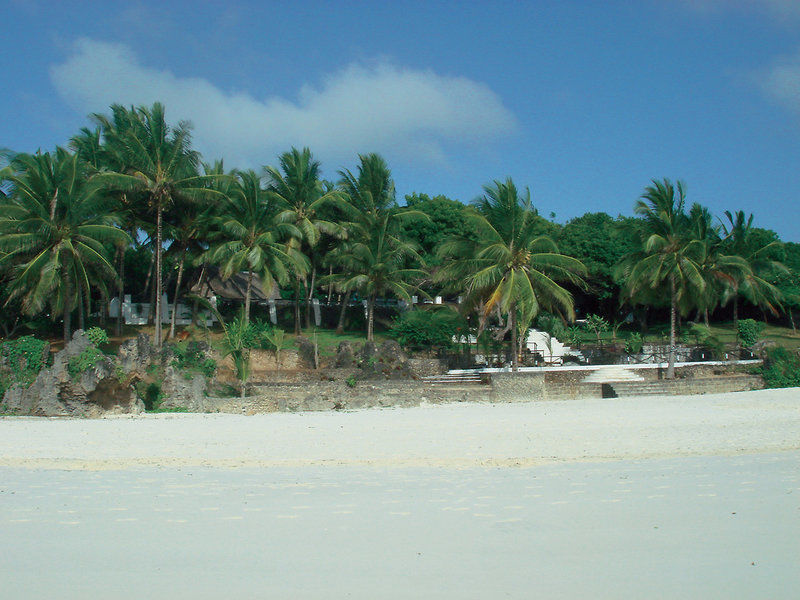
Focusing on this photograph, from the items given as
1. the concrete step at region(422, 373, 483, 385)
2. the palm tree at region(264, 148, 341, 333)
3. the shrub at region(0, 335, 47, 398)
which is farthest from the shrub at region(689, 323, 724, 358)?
the shrub at region(0, 335, 47, 398)

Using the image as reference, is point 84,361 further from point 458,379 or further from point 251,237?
point 458,379

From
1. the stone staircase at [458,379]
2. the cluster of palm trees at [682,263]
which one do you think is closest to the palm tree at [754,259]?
the cluster of palm trees at [682,263]

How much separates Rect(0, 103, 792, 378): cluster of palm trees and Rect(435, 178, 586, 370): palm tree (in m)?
0.05

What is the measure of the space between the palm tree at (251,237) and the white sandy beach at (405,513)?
12.3m

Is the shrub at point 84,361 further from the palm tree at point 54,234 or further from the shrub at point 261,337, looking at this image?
the shrub at point 261,337

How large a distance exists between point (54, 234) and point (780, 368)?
81.9 feet

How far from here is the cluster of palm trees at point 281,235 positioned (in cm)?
2109

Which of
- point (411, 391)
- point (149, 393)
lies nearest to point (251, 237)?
point (149, 393)

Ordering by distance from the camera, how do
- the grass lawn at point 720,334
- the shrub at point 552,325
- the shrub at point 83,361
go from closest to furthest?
1. the shrub at point 83,361
2. the shrub at point 552,325
3. the grass lawn at point 720,334

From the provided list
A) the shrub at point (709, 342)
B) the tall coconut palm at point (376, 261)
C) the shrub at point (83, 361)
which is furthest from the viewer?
the tall coconut palm at point (376, 261)

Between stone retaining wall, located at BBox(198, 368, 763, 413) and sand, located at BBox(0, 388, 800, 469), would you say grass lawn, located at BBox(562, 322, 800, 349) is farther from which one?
sand, located at BBox(0, 388, 800, 469)

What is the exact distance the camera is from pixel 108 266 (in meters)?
21.5

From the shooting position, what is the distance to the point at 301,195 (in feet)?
100

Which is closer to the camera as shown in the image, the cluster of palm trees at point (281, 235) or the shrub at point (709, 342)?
the cluster of palm trees at point (281, 235)
